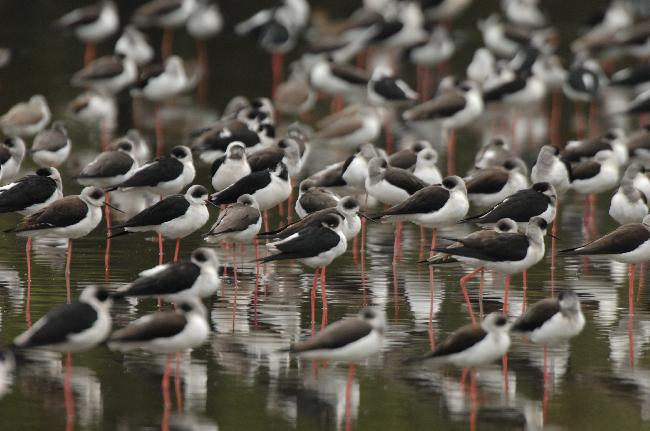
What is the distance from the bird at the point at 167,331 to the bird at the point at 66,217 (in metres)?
3.64

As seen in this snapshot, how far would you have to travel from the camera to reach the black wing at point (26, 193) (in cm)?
1560

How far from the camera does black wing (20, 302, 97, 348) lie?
1075 centimetres

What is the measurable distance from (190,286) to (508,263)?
129 inches

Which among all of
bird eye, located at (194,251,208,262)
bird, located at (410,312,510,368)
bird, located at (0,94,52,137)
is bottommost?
bird, located at (410,312,510,368)

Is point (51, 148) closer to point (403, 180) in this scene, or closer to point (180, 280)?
point (403, 180)

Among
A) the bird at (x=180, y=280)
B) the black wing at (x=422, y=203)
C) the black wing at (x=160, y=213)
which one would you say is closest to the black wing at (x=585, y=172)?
the black wing at (x=422, y=203)

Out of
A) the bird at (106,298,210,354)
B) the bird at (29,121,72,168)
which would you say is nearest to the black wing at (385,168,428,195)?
the bird at (29,121,72,168)

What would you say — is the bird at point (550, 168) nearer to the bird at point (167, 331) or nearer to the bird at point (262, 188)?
the bird at point (262, 188)

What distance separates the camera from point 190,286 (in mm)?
12414

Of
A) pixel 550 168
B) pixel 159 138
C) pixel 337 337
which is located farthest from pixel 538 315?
pixel 159 138

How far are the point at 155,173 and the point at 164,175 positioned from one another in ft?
0.43

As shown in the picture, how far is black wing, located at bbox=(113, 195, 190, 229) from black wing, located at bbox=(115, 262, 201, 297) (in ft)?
8.66

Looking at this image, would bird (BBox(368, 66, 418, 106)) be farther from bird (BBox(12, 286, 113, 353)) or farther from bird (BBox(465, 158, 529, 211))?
bird (BBox(12, 286, 113, 353))

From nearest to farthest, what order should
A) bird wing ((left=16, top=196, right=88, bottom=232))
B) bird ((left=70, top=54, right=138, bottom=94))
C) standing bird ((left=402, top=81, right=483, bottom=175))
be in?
bird wing ((left=16, top=196, right=88, bottom=232))
standing bird ((left=402, top=81, right=483, bottom=175))
bird ((left=70, top=54, right=138, bottom=94))
